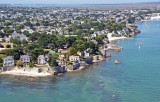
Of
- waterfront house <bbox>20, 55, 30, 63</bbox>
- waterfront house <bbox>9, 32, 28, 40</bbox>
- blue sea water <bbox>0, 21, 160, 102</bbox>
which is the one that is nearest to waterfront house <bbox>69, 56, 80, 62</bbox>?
blue sea water <bbox>0, 21, 160, 102</bbox>

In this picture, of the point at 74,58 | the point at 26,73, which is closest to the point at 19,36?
the point at 74,58

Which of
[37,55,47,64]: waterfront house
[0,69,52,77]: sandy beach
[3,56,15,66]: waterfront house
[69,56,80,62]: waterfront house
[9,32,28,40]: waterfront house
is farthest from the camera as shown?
[9,32,28,40]: waterfront house

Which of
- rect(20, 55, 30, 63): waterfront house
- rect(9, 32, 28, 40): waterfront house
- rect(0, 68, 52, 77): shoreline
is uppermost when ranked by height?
rect(20, 55, 30, 63): waterfront house

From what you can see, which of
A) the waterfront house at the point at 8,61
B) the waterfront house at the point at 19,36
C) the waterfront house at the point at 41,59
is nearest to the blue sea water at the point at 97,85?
the waterfront house at the point at 8,61

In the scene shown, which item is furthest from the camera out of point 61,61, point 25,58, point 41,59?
point 25,58

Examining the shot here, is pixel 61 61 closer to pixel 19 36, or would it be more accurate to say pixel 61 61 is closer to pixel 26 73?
pixel 26 73

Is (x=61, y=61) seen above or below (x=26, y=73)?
above

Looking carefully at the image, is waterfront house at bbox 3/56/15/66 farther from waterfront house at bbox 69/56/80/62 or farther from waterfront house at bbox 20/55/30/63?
waterfront house at bbox 69/56/80/62

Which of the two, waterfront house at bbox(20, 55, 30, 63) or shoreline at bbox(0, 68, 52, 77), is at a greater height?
waterfront house at bbox(20, 55, 30, 63)

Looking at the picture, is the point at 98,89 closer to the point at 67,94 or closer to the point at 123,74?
the point at 67,94
